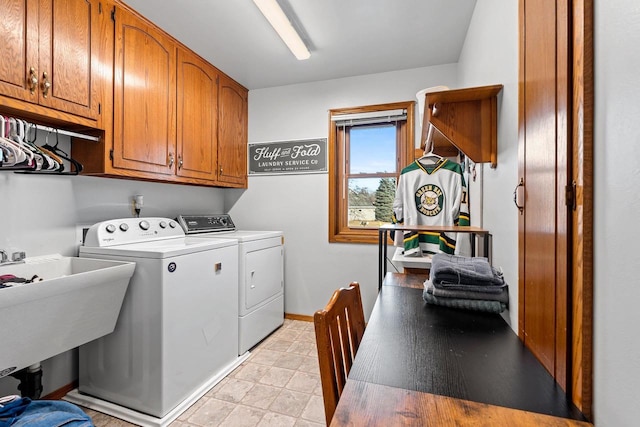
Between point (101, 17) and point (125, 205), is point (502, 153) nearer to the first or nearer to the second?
point (101, 17)

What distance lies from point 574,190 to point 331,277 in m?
2.60

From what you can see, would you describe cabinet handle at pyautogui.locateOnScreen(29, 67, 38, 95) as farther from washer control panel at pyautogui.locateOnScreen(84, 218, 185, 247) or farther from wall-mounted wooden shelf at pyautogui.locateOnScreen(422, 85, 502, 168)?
wall-mounted wooden shelf at pyautogui.locateOnScreen(422, 85, 502, 168)

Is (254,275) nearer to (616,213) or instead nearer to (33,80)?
(33,80)

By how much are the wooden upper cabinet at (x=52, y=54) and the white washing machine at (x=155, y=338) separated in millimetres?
810

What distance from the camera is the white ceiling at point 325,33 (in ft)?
6.61

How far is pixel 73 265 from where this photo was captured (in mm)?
1910

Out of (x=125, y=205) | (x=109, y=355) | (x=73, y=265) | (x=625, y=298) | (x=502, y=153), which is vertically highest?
(x=502, y=153)

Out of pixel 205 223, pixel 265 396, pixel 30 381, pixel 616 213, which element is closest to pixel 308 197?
pixel 205 223

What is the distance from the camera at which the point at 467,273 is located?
1262 mm

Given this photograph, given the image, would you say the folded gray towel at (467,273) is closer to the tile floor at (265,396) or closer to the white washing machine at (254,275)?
the tile floor at (265,396)

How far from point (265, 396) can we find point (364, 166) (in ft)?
7.29

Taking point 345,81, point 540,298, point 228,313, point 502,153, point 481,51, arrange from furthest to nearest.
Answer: point 345,81 → point 228,313 → point 481,51 → point 502,153 → point 540,298

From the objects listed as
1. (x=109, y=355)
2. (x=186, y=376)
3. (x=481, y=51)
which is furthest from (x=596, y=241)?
(x=109, y=355)

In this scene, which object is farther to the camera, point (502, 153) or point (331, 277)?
point (331, 277)
